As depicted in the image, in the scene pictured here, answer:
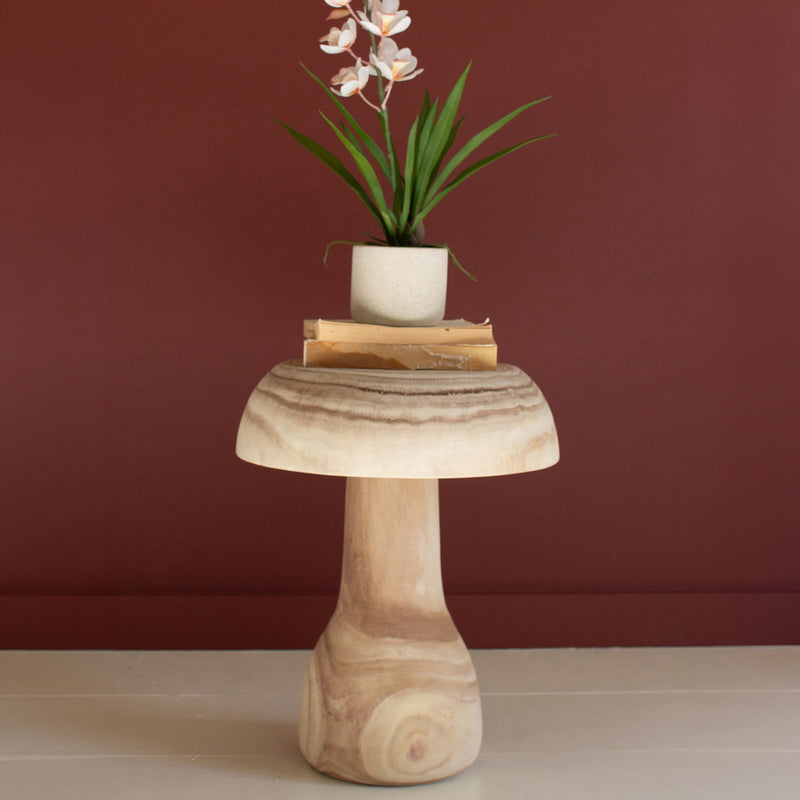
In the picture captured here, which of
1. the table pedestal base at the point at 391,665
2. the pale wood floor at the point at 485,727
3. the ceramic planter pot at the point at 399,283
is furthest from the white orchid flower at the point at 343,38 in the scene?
the pale wood floor at the point at 485,727

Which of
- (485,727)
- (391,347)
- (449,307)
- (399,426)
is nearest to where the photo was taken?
(399,426)

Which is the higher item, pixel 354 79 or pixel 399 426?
pixel 354 79

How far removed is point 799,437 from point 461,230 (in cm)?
77

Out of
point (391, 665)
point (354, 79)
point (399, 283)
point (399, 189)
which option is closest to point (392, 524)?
point (391, 665)

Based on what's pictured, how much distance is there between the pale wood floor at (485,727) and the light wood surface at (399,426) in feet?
1.55

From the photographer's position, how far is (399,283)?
147 cm

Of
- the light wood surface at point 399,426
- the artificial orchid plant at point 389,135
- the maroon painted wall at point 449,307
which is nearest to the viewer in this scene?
the light wood surface at point 399,426

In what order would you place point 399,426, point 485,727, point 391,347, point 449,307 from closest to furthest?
point 399,426, point 391,347, point 485,727, point 449,307

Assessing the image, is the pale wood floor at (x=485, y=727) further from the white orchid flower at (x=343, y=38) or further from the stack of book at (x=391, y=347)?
the white orchid flower at (x=343, y=38)

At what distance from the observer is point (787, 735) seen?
167 cm

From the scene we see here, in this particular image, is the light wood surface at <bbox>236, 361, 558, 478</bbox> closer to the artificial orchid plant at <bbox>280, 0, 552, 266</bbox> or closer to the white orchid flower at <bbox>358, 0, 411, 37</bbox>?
the artificial orchid plant at <bbox>280, 0, 552, 266</bbox>

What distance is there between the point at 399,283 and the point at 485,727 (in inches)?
28.4

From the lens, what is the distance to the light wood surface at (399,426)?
131cm

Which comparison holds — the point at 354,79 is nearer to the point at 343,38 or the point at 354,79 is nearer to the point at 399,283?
the point at 343,38
